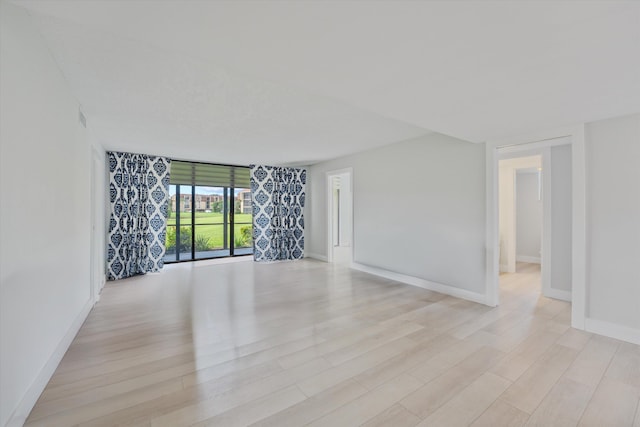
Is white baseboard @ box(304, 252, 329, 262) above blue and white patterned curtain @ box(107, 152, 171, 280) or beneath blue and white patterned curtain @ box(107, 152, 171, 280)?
beneath

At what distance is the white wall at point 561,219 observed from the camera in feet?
12.4

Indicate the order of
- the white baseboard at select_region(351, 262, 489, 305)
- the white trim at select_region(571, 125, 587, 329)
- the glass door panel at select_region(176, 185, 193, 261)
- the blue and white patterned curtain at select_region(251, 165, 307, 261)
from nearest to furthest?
the white trim at select_region(571, 125, 587, 329) → the white baseboard at select_region(351, 262, 489, 305) → the glass door panel at select_region(176, 185, 193, 261) → the blue and white patterned curtain at select_region(251, 165, 307, 261)

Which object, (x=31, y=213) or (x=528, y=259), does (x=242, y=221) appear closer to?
(x=31, y=213)

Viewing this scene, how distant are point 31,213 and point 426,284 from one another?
445cm

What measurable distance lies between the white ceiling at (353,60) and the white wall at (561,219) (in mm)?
1388

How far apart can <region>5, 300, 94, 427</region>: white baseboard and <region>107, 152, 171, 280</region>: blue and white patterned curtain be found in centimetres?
259

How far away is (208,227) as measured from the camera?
6812 mm

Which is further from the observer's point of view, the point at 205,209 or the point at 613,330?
the point at 205,209

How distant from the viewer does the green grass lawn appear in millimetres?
6414

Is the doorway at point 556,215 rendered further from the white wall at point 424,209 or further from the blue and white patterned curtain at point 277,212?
the blue and white patterned curtain at point 277,212

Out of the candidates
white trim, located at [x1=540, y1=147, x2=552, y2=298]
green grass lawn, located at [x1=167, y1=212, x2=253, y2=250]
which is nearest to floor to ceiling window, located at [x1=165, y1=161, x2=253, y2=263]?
green grass lawn, located at [x1=167, y1=212, x2=253, y2=250]

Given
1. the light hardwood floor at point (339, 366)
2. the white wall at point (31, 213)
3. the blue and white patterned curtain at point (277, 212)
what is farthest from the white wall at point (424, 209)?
the white wall at point (31, 213)

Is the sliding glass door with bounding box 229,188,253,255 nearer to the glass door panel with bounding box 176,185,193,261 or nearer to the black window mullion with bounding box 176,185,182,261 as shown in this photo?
the glass door panel with bounding box 176,185,193,261

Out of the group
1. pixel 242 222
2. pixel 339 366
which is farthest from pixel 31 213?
pixel 242 222
